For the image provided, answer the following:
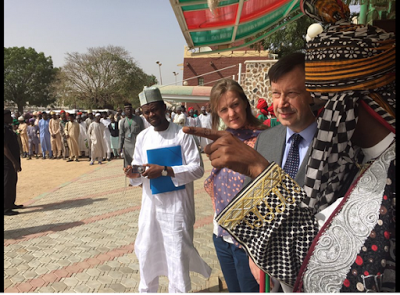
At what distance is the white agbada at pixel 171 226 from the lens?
2.91 m

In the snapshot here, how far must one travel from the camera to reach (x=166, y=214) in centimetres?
298

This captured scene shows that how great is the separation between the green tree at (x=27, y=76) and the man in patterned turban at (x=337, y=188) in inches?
1900

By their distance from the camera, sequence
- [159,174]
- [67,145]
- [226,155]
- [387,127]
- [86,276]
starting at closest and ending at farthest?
[387,127] < [226,155] < [159,174] < [86,276] < [67,145]

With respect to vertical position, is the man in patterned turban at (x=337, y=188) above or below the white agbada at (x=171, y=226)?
above

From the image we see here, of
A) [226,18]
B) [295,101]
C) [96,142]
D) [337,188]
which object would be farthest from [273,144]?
[96,142]

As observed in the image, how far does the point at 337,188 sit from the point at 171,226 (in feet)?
7.32

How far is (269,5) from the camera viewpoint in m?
2.92

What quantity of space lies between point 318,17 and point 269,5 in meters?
2.09

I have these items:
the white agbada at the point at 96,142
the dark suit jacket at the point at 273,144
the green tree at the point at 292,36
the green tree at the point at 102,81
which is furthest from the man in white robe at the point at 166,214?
the green tree at the point at 102,81

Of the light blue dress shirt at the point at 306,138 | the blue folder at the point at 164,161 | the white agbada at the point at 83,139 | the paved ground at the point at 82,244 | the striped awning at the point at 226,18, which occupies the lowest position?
the paved ground at the point at 82,244

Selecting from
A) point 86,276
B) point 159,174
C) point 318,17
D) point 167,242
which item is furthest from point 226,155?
point 86,276

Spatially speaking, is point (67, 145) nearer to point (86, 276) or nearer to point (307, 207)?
point (86, 276)

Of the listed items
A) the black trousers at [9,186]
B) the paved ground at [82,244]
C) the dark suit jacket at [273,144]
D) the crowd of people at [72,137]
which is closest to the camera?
the dark suit jacket at [273,144]

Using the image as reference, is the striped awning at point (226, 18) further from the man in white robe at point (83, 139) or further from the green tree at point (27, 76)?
the green tree at point (27, 76)
